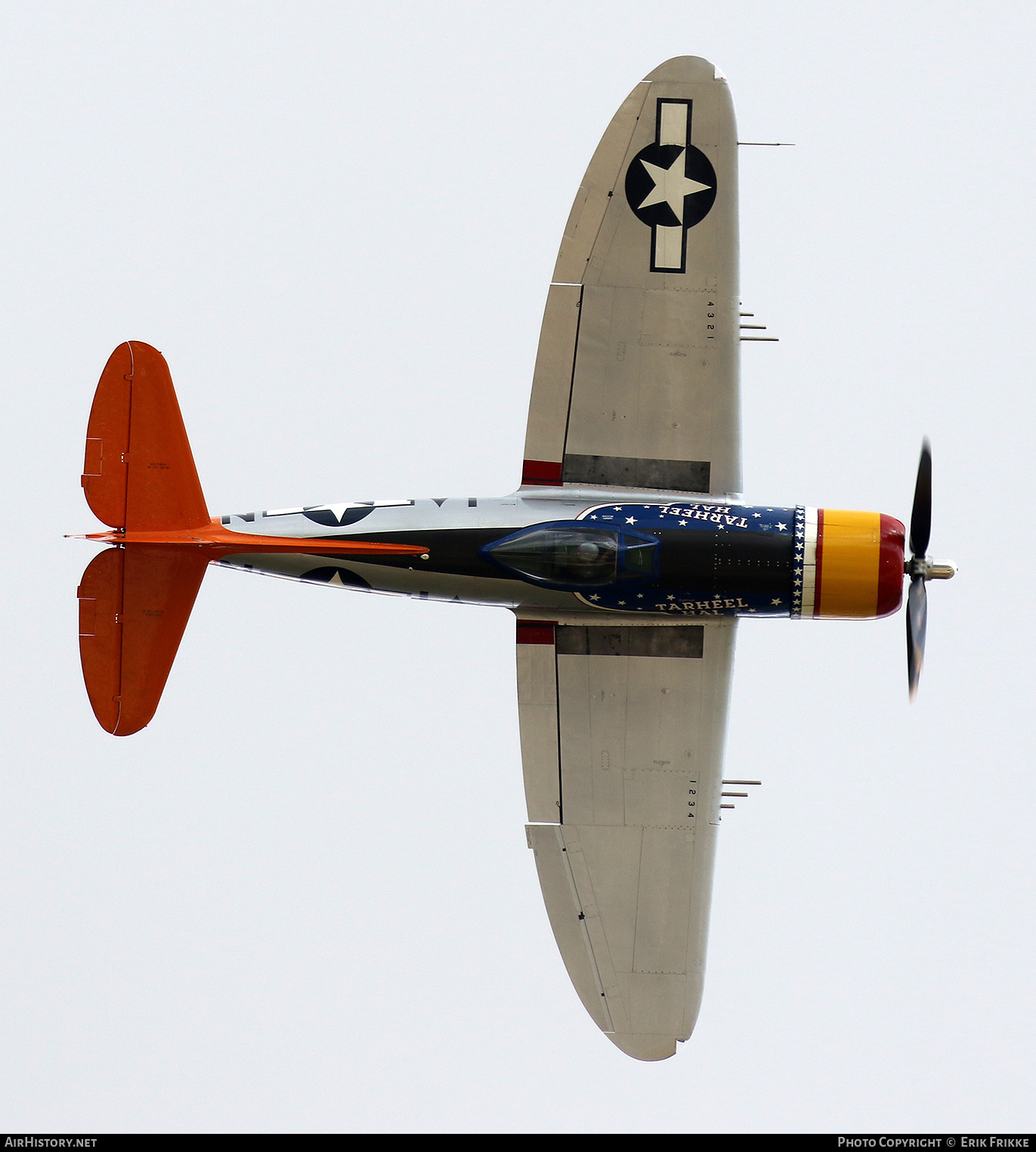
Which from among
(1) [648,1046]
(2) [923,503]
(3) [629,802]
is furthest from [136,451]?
(1) [648,1046]

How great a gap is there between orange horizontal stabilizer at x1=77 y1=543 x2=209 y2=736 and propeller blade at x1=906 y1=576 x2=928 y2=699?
418 centimetres

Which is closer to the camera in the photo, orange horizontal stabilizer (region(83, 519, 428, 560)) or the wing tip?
orange horizontal stabilizer (region(83, 519, 428, 560))

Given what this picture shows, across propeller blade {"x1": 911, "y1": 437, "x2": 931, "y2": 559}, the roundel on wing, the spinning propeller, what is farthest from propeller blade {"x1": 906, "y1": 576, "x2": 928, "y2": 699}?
the roundel on wing

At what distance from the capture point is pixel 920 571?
777cm

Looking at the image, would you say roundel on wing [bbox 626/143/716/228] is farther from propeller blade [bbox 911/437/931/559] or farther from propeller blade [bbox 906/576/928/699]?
propeller blade [bbox 906/576/928/699]

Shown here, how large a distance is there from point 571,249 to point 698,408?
4.00 ft

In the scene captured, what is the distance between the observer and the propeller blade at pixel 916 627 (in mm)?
7812

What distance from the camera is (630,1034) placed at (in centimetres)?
812

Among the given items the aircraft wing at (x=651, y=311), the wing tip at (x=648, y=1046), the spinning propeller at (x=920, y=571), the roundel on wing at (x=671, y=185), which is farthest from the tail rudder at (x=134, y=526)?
the spinning propeller at (x=920, y=571)

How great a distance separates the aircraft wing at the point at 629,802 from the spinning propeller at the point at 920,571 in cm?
108

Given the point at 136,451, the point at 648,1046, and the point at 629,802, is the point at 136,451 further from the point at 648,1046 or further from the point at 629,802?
the point at 648,1046

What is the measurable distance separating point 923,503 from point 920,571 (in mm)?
402

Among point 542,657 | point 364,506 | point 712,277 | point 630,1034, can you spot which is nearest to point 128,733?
point 364,506

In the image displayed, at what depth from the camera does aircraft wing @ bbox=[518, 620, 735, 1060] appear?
8055 millimetres
